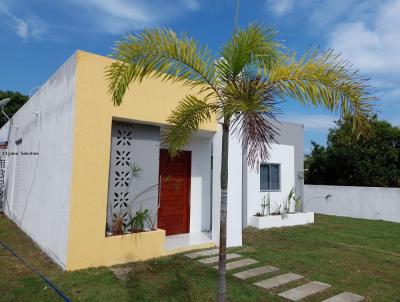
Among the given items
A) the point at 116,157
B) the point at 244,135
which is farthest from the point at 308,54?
the point at 116,157

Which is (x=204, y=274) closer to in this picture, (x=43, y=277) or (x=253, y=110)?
(x=43, y=277)

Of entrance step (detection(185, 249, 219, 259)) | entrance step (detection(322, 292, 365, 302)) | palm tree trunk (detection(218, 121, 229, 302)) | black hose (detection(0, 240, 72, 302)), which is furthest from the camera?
entrance step (detection(185, 249, 219, 259))

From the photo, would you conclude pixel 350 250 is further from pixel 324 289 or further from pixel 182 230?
pixel 182 230

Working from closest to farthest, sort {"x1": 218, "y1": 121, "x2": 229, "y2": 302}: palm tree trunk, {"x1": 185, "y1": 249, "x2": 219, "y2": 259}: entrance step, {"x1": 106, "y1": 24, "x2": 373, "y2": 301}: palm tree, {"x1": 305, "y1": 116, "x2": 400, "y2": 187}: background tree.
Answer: {"x1": 106, "y1": 24, "x2": 373, "y2": 301}: palm tree, {"x1": 218, "y1": 121, "x2": 229, "y2": 302}: palm tree trunk, {"x1": 185, "y1": 249, "x2": 219, "y2": 259}: entrance step, {"x1": 305, "y1": 116, "x2": 400, "y2": 187}: background tree

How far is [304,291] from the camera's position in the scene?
490 centimetres

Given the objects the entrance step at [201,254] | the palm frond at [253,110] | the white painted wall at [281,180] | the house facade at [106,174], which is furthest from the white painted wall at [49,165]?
the white painted wall at [281,180]

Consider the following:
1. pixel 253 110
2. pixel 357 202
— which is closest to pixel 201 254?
pixel 253 110

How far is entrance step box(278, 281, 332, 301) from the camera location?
468cm

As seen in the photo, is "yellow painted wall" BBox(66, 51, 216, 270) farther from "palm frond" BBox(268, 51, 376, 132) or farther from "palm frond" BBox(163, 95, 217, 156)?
"palm frond" BBox(268, 51, 376, 132)

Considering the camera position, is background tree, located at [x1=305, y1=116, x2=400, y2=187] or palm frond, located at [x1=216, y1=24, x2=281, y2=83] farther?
background tree, located at [x1=305, y1=116, x2=400, y2=187]

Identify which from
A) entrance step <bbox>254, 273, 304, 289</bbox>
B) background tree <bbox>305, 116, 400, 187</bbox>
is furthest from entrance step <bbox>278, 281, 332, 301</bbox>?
background tree <bbox>305, 116, 400, 187</bbox>

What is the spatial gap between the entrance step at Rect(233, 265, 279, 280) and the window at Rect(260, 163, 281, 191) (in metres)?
6.25

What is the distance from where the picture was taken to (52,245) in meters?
6.29

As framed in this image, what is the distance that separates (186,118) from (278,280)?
3225mm
